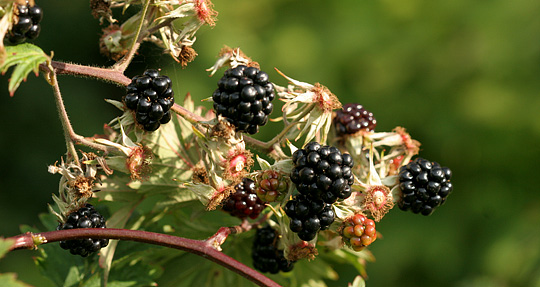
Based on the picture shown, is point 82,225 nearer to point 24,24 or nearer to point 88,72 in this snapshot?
point 88,72

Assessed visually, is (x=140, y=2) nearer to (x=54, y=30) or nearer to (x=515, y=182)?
(x=515, y=182)

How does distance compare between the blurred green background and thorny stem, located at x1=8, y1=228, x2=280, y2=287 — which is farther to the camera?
the blurred green background

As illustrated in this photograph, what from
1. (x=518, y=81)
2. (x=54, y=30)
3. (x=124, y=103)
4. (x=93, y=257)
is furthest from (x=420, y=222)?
(x=54, y=30)

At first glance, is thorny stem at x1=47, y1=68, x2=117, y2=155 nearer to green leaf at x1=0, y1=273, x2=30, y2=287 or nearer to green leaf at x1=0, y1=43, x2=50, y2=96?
green leaf at x1=0, y1=43, x2=50, y2=96

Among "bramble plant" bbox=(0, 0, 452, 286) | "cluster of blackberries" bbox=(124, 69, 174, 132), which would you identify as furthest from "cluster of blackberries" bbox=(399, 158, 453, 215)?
"cluster of blackberries" bbox=(124, 69, 174, 132)

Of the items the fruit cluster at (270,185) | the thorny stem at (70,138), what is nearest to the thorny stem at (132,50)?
the thorny stem at (70,138)

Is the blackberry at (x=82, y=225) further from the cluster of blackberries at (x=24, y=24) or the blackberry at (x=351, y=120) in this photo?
the blackberry at (x=351, y=120)
